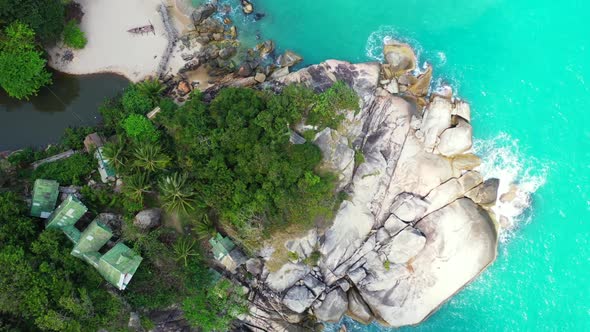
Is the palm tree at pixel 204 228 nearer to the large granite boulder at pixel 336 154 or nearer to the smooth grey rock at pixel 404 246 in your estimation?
the large granite boulder at pixel 336 154

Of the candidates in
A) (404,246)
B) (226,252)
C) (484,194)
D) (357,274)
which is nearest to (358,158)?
(404,246)

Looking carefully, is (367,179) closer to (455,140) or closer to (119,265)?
(455,140)

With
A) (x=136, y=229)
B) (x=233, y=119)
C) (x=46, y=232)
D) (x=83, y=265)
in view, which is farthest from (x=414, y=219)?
(x=46, y=232)

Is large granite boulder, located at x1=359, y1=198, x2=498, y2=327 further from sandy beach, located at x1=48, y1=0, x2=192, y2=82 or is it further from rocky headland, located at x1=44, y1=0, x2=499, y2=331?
sandy beach, located at x1=48, y1=0, x2=192, y2=82

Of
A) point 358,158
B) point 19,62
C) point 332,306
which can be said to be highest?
point 19,62

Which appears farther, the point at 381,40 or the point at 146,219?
the point at 381,40

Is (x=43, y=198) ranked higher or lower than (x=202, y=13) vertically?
lower

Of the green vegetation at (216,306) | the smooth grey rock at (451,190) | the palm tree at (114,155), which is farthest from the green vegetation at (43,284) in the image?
the smooth grey rock at (451,190)

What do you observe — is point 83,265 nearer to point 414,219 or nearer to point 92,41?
point 92,41
